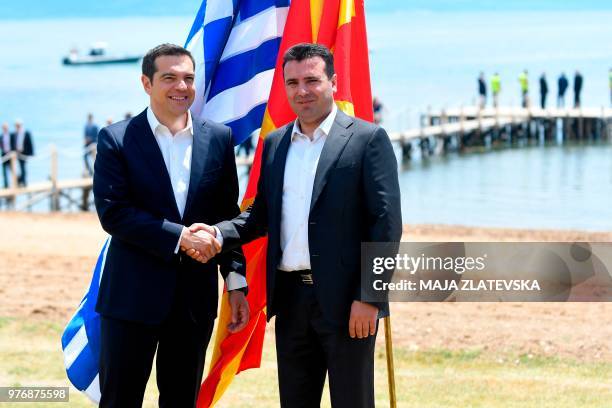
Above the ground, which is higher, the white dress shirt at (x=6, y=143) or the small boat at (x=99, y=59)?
the small boat at (x=99, y=59)

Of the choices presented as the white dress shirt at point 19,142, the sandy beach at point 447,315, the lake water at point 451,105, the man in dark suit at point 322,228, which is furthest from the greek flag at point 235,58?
the white dress shirt at point 19,142

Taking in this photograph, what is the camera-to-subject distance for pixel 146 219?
539 cm

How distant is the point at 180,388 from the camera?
5586 millimetres

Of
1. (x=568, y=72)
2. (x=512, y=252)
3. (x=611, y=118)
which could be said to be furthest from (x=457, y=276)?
(x=568, y=72)

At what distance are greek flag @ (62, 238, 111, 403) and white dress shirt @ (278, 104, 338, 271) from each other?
4.63 ft

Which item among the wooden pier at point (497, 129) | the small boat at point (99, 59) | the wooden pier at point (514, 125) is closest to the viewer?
the wooden pier at point (497, 129)

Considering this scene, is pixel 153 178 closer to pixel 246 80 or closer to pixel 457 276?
pixel 246 80

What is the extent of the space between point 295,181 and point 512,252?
6.72 metres

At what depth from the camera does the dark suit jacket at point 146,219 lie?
541cm

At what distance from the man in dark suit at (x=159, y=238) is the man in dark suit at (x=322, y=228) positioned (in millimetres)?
186

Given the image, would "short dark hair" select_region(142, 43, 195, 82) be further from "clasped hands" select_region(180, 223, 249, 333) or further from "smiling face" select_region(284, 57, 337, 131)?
"clasped hands" select_region(180, 223, 249, 333)

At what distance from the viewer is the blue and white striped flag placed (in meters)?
6.86

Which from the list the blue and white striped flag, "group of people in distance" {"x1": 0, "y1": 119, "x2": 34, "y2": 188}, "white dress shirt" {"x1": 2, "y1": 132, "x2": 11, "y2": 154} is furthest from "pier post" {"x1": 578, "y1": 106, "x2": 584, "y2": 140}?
the blue and white striped flag

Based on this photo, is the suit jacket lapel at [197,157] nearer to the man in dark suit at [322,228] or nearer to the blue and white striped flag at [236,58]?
the man in dark suit at [322,228]
